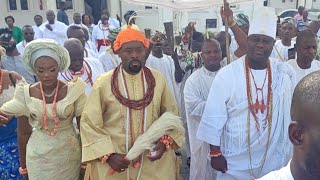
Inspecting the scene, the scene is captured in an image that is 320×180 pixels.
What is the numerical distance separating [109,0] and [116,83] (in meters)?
19.3

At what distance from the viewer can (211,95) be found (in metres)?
3.34

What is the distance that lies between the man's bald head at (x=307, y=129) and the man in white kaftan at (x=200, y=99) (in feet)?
8.60

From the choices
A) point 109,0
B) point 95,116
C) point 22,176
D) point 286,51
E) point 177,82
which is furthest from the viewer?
point 109,0

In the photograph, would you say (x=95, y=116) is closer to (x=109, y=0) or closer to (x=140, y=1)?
(x=140, y=1)

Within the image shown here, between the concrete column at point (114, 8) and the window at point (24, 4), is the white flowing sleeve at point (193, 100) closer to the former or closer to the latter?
the concrete column at point (114, 8)

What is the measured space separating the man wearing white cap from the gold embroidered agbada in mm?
392

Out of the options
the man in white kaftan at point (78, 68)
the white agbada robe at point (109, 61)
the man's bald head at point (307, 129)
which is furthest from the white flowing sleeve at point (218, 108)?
the white agbada robe at point (109, 61)

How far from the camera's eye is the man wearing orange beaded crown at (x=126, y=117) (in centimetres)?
305

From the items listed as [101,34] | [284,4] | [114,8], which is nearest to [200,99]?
[101,34]

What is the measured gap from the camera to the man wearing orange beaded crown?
120 inches

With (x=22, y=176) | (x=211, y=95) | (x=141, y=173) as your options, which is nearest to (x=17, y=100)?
(x=22, y=176)

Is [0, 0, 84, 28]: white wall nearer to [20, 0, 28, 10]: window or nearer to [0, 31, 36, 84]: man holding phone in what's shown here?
[20, 0, 28, 10]: window

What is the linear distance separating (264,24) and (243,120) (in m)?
0.83

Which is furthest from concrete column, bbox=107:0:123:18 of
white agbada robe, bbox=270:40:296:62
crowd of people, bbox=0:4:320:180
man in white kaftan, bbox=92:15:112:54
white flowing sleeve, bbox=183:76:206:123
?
crowd of people, bbox=0:4:320:180
